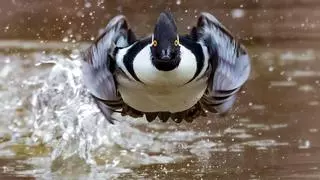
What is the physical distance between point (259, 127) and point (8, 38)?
267 cm

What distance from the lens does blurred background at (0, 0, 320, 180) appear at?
Result: 165 inches

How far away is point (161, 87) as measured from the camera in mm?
3410

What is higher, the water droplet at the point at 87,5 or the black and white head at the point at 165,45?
the water droplet at the point at 87,5

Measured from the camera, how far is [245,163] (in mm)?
4230

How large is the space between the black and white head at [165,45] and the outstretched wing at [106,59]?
12.0 inches

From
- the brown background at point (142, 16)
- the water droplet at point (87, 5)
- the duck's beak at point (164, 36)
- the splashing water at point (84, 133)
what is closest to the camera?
the duck's beak at point (164, 36)

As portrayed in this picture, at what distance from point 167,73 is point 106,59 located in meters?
0.33

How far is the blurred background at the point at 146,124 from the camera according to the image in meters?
4.20

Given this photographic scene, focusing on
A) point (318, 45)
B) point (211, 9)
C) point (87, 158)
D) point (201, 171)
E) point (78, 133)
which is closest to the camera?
point (201, 171)

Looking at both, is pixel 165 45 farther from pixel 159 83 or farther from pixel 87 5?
pixel 87 5

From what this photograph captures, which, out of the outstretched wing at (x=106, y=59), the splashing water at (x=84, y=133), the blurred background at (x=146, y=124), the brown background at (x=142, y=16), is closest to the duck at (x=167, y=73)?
the outstretched wing at (x=106, y=59)

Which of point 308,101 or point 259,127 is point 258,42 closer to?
point 308,101

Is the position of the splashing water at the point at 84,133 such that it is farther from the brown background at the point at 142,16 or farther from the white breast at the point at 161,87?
the brown background at the point at 142,16

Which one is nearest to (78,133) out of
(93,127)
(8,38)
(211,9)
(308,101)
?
(93,127)
